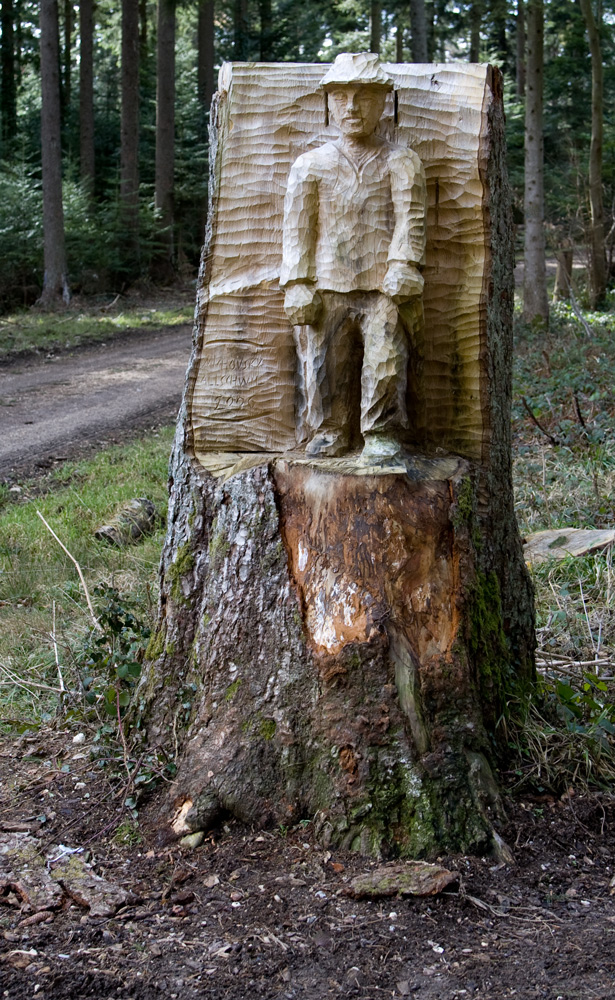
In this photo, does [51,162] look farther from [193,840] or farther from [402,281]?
[193,840]

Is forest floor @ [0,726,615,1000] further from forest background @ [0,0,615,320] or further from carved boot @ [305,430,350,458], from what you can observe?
forest background @ [0,0,615,320]

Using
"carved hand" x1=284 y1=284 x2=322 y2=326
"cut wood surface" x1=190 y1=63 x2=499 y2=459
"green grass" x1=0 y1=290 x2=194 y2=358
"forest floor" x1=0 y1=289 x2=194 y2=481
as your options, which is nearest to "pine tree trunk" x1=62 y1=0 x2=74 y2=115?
"green grass" x1=0 y1=290 x2=194 y2=358

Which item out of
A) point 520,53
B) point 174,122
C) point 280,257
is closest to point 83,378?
point 280,257

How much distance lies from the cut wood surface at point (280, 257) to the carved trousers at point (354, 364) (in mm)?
131

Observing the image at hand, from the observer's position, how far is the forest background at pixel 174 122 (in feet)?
47.8

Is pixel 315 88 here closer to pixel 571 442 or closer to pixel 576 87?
pixel 571 442

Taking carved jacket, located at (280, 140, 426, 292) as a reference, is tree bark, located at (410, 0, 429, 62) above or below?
above

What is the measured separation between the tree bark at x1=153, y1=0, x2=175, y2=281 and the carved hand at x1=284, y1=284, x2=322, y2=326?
56.1ft

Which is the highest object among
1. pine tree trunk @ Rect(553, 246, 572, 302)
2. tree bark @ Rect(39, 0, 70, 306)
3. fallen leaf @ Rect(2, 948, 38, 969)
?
tree bark @ Rect(39, 0, 70, 306)

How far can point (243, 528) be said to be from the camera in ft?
9.97

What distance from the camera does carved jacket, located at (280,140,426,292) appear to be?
3.11 m

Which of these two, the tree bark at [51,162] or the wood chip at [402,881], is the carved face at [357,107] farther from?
the tree bark at [51,162]

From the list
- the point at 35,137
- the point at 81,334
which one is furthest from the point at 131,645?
the point at 35,137

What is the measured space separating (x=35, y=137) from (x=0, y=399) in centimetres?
1547
